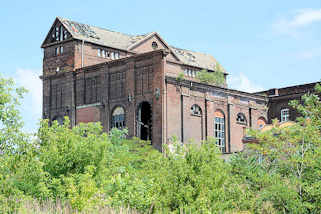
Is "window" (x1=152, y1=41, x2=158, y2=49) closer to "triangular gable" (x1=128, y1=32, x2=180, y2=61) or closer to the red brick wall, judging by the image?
"triangular gable" (x1=128, y1=32, x2=180, y2=61)

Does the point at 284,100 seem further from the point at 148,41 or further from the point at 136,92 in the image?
the point at 136,92

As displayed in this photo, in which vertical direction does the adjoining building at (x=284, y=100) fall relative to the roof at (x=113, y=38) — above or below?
below

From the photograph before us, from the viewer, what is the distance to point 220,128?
49.9m

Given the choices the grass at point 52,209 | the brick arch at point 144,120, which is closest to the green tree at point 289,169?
the grass at point 52,209

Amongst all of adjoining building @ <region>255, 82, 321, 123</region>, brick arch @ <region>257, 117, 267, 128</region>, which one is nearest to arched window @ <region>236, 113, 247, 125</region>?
brick arch @ <region>257, 117, 267, 128</region>

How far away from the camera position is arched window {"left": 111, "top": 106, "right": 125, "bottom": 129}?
46.1m

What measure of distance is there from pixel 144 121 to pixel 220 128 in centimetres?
825

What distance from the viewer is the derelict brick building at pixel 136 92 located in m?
44.3

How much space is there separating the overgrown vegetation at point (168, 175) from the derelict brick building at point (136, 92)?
2278cm

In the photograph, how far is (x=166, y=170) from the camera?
1775cm

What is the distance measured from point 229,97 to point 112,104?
1168 centimetres

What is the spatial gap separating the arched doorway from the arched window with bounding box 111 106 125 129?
1.71m

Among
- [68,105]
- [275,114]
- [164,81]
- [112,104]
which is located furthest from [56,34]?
[275,114]

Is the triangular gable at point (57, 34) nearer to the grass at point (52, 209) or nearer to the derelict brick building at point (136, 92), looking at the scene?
the derelict brick building at point (136, 92)
